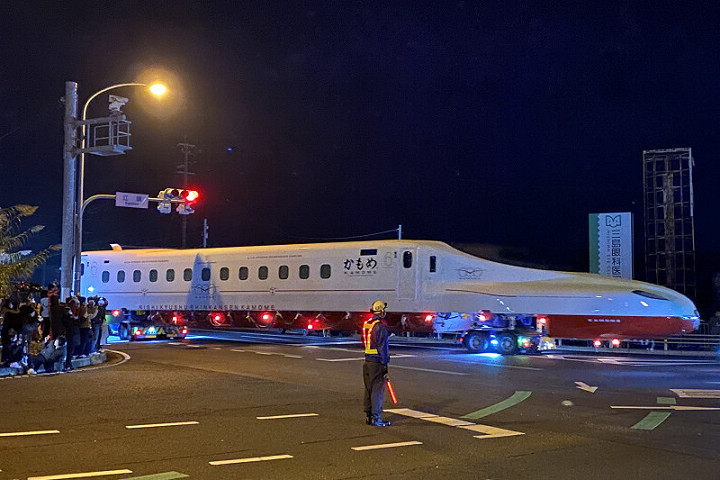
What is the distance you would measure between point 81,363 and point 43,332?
1.17 meters

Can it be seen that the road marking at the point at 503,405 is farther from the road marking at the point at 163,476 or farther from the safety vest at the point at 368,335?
the road marking at the point at 163,476

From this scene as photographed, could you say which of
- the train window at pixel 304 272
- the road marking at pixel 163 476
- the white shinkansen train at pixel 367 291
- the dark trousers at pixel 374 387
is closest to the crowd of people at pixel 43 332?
the dark trousers at pixel 374 387

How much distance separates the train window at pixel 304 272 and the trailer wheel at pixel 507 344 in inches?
294

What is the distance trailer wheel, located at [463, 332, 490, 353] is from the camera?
82.0 feet

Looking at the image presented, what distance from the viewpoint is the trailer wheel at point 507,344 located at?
24.4 metres

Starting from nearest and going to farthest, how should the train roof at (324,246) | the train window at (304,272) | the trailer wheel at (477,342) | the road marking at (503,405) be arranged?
the road marking at (503,405), the trailer wheel at (477,342), the train roof at (324,246), the train window at (304,272)

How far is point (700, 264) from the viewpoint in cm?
5800

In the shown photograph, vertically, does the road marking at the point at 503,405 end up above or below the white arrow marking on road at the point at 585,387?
below

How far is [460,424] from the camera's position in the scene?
34.9 feet

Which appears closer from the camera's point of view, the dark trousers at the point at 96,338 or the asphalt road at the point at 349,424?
the asphalt road at the point at 349,424

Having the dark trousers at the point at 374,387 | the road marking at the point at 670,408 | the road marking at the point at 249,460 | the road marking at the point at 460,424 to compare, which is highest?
the dark trousers at the point at 374,387

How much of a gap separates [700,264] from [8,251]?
169 feet

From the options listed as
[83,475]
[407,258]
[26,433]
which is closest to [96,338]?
[407,258]

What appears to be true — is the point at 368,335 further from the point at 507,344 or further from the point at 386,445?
the point at 507,344
